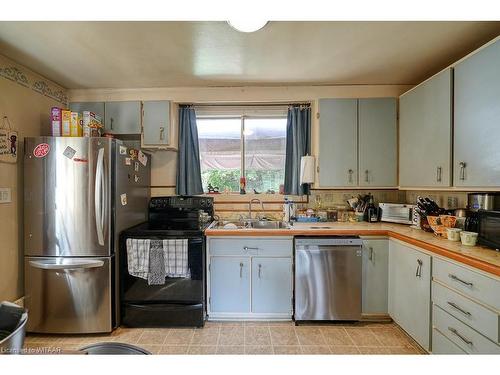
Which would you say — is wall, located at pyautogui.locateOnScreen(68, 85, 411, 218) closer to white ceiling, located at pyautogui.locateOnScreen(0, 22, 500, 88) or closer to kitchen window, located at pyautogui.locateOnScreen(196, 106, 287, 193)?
white ceiling, located at pyautogui.locateOnScreen(0, 22, 500, 88)

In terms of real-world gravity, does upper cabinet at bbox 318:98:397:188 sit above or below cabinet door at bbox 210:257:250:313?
above

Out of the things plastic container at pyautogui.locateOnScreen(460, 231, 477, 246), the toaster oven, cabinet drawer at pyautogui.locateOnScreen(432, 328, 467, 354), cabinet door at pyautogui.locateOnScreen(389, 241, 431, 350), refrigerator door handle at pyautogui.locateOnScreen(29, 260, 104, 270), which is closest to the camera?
cabinet drawer at pyautogui.locateOnScreen(432, 328, 467, 354)

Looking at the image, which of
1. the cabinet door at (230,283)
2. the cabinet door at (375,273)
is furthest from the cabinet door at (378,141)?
the cabinet door at (230,283)

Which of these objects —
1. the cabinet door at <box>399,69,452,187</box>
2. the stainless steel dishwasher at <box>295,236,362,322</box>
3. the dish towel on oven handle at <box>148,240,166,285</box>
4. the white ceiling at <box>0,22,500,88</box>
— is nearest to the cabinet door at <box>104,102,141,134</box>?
the white ceiling at <box>0,22,500,88</box>

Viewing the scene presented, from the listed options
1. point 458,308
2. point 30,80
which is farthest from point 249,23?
point 30,80

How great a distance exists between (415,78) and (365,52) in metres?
0.92

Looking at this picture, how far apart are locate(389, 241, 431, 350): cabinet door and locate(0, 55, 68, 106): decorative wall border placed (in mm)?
3646

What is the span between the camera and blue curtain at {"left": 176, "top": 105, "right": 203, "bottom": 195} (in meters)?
2.89

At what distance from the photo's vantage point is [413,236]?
2.00 m
